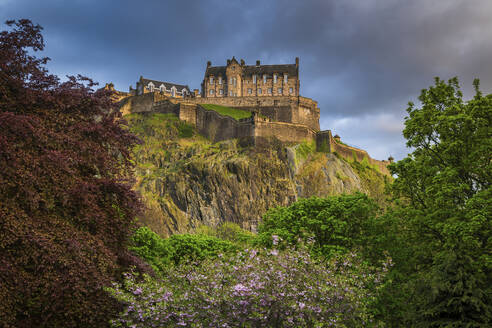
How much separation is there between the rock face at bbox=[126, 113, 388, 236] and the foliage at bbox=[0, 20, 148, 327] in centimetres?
4435

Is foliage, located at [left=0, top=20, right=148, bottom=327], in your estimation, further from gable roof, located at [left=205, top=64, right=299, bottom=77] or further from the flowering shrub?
gable roof, located at [left=205, top=64, right=299, bottom=77]

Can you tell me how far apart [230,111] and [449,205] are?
6295 cm

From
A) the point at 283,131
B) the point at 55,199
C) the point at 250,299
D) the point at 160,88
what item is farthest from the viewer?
the point at 160,88

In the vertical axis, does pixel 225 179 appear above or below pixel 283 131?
below

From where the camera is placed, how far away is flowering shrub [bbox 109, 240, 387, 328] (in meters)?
11.5

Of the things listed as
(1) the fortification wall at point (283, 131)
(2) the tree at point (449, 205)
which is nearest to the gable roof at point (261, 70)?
(1) the fortification wall at point (283, 131)

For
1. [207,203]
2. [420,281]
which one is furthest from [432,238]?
[207,203]

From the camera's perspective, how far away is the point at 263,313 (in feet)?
38.8

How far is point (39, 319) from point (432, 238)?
47.7ft

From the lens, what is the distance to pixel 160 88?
94.4m

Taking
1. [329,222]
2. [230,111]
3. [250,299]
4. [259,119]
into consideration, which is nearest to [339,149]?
[259,119]

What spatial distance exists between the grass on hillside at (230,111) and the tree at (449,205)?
55.3m

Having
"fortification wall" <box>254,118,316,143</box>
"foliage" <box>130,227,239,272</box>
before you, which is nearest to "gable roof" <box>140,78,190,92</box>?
"fortification wall" <box>254,118,316,143</box>

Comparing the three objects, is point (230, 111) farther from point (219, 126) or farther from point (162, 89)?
point (162, 89)
